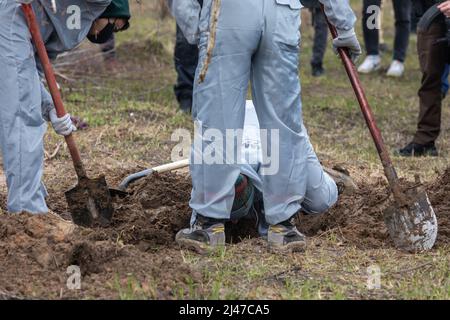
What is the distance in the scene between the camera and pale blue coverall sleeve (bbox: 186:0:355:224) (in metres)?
4.53

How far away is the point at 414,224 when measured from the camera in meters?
4.79

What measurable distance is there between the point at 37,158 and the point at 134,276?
3.23 ft

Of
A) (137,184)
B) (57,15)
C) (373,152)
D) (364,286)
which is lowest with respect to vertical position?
(373,152)

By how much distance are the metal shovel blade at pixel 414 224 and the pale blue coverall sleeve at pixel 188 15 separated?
1.37 m

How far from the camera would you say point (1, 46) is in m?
4.61

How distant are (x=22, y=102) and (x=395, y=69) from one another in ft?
24.0

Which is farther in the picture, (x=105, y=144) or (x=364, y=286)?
(x=105, y=144)

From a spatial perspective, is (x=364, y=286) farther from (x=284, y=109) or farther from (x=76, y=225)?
(x=76, y=225)

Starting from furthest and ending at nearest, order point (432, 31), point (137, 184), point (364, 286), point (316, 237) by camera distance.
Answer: point (432, 31), point (137, 184), point (316, 237), point (364, 286)
